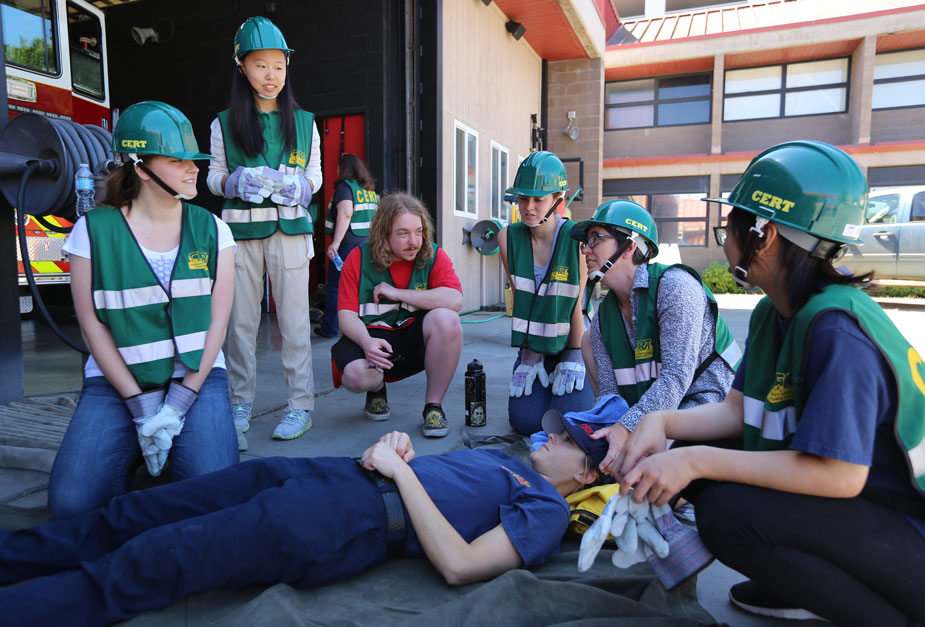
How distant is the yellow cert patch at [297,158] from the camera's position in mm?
3604

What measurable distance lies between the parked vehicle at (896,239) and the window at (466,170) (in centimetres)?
662

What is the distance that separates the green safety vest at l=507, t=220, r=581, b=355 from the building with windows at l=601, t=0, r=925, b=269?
46.5ft

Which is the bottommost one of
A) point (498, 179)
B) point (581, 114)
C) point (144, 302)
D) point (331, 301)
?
point (331, 301)

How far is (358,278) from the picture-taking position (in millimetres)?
3719

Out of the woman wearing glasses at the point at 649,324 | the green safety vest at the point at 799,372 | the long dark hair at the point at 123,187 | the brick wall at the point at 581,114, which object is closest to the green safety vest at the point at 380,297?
the woman wearing glasses at the point at 649,324

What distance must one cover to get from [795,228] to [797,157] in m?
0.18

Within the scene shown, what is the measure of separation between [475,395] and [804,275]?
7.73 ft

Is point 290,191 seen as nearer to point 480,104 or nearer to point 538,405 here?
point 538,405

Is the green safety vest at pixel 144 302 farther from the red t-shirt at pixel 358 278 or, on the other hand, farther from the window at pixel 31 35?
A: the window at pixel 31 35

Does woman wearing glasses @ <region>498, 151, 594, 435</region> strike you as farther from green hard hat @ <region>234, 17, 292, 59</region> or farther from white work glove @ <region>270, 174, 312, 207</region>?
green hard hat @ <region>234, 17, 292, 59</region>

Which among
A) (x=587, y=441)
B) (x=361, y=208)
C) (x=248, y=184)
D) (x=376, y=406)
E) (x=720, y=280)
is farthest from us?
(x=720, y=280)

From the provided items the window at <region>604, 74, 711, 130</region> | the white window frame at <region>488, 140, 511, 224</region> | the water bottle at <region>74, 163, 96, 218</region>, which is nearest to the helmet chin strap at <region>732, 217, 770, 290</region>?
the water bottle at <region>74, 163, 96, 218</region>

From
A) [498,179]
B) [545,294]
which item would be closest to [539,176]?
[545,294]

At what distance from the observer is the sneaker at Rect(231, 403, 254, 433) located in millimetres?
3443
